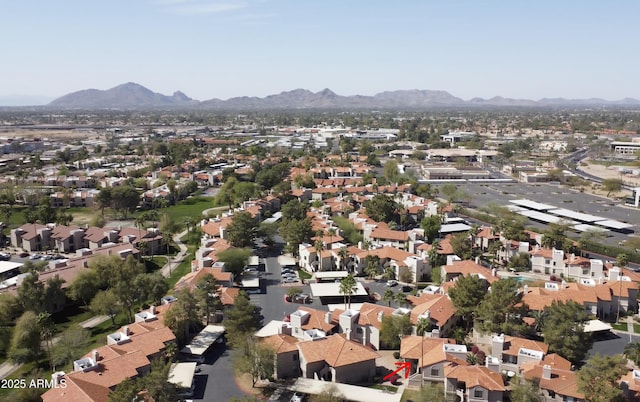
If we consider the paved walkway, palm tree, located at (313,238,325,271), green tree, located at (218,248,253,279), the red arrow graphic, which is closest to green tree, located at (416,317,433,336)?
the red arrow graphic

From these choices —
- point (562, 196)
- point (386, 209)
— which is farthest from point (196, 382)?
point (562, 196)

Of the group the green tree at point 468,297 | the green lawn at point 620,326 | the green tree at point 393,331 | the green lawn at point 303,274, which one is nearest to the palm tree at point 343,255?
the green lawn at point 303,274

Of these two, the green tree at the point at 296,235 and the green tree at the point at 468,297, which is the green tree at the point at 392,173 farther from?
the green tree at the point at 468,297

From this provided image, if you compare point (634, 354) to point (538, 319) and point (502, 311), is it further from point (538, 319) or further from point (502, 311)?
point (502, 311)

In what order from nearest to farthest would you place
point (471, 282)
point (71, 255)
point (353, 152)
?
point (471, 282) < point (71, 255) < point (353, 152)

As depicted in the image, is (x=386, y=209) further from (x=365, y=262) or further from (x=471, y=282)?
(x=471, y=282)

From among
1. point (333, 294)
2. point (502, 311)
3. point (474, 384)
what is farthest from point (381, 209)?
point (474, 384)
